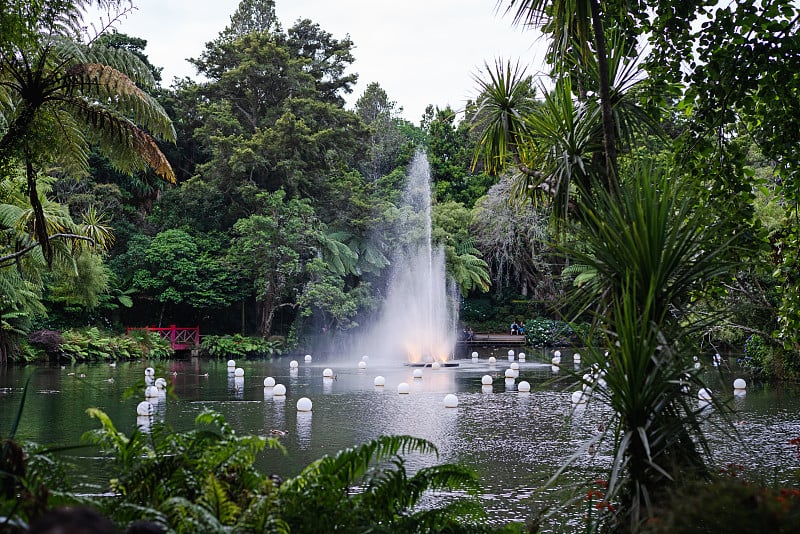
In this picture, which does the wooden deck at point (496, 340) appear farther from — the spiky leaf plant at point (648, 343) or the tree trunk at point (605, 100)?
the spiky leaf plant at point (648, 343)

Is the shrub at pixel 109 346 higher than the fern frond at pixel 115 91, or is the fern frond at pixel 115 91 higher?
the fern frond at pixel 115 91

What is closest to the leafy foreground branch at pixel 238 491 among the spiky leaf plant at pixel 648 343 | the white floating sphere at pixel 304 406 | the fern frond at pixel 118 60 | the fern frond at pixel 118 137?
the spiky leaf plant at pixel 648 343

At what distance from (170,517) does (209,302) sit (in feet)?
81.0

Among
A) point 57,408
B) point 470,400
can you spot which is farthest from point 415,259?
point 57,408

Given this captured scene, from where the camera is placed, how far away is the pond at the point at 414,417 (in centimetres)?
736

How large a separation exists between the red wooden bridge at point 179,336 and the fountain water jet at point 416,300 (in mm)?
6355

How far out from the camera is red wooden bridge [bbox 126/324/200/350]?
81.4 ft

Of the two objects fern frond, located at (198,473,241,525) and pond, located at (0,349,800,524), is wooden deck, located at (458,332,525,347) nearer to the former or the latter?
pond, located at (0,349,800,524)

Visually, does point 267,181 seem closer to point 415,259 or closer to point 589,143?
point 415,259

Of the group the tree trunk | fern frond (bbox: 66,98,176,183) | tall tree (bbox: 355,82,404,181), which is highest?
tall tree (bbox: 355,82,404,181)

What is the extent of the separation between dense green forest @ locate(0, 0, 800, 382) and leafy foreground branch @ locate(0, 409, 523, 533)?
4.42 ft

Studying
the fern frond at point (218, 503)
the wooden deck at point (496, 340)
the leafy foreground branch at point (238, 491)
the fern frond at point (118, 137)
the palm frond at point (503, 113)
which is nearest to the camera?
the leafy foreground branch at point (238, 491)

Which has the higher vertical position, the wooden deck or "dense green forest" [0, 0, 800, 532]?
"dense green forest" [0, 0, 800, 532]

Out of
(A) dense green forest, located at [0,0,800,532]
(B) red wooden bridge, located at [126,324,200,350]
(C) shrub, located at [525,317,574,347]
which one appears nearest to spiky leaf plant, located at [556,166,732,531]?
(A) dense green forest, located at [0,0,800,532]
